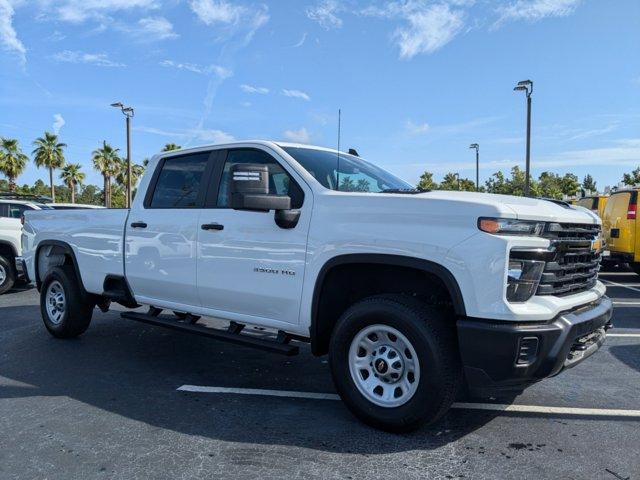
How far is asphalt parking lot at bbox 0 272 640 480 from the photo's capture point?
3125mm

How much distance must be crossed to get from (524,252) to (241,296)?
221cm

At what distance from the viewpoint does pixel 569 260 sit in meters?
3.58

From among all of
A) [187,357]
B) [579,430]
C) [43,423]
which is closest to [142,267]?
[187,357]

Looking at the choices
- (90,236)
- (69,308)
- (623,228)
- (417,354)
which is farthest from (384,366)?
(623,228)

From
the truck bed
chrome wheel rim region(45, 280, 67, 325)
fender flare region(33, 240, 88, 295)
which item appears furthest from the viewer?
chrome wheel rim region(45, 280, 67, 325)

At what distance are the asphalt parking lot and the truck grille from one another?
3.28ft

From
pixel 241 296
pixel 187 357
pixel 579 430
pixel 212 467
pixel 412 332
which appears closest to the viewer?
pixel 212 467

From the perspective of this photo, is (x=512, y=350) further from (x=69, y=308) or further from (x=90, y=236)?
(x=69, y=308)

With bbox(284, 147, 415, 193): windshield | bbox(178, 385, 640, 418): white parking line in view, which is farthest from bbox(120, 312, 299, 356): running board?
bbox(284, 147, 415, 193): windshield

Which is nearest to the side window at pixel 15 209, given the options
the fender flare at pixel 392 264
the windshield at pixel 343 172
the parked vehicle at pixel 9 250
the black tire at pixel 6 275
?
the parked vehicle at pixel 9 250

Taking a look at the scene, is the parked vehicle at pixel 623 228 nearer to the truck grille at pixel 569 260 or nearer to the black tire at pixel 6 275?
the truck grille at pixel 569 260

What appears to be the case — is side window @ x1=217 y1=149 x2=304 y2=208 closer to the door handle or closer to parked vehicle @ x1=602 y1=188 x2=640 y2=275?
the door handle

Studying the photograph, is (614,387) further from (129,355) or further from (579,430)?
(129,355)

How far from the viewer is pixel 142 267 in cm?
519
